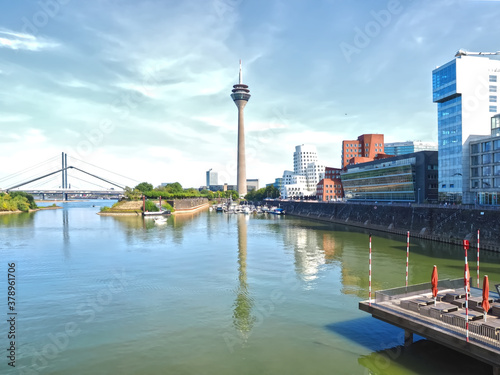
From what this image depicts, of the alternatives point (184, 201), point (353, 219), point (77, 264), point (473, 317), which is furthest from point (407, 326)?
point (184, 201)

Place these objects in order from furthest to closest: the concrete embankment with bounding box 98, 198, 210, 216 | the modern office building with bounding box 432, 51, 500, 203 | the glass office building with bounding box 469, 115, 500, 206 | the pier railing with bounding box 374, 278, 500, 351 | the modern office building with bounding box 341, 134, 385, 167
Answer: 1. the modern office building with bounding box 341, 134, 385, 167
2. the concrete embankment with bounding box 98, 198, 210, 216
3. the modern office building with bounding box 432, 51, 500, 203
4. the glass office building with bounding box 469, 115, 500, 206
5. the pier railing with bounding box 374, 278, 500, 351

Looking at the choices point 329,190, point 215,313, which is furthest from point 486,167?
point 329,190

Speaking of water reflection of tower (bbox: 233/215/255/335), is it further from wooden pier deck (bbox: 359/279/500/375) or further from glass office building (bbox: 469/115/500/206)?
glass office building (bbox: 469/115/500/206)

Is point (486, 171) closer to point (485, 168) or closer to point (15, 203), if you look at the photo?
point (485, 168)

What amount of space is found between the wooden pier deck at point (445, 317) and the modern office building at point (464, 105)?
6959 centimetres

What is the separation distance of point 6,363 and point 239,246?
142 ft

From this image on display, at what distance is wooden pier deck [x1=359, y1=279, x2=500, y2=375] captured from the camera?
1575 centimetres

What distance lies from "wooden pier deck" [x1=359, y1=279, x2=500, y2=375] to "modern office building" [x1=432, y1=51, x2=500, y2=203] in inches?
2740

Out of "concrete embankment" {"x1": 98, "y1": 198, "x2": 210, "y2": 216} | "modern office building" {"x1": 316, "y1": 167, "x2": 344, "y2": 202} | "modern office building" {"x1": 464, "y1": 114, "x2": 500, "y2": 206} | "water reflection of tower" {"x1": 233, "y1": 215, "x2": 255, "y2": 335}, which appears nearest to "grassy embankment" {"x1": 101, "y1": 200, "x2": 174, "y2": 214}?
"concrete embankment" {"x1": 98, "y1": 198, "x2": 210, "y2": 216}

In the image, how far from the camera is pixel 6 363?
63.7 ft

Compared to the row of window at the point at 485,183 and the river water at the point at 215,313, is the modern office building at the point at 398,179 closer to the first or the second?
the row of window at the point at 485,183

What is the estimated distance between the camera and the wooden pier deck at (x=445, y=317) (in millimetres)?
15746

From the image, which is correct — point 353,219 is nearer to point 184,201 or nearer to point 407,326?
point 407,326

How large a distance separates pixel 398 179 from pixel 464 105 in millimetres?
33934
